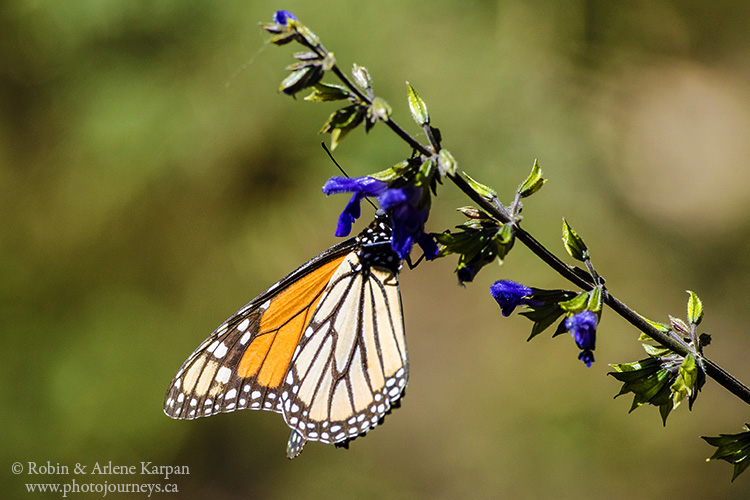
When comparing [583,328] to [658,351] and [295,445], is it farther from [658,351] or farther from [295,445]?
[295,445]

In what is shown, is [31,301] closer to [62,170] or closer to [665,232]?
[62,170]

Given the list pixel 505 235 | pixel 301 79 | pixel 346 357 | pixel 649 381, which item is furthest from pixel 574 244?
pixel 346 357

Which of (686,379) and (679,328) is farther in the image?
(679,328)

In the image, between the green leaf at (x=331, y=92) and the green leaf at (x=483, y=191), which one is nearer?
the green leaf at (x=331, y=92)

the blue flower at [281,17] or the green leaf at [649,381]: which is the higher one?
the blue flower at [281,17]

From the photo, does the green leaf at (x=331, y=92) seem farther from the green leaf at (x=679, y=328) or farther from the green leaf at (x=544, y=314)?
the green leaf at (x=679, y=328)

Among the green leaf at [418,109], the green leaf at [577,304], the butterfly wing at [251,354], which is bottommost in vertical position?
the butterfly wing at [251,354]

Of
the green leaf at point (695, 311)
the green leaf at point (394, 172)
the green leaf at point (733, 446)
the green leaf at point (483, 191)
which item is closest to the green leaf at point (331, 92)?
the green leaf at point (394, 172)
